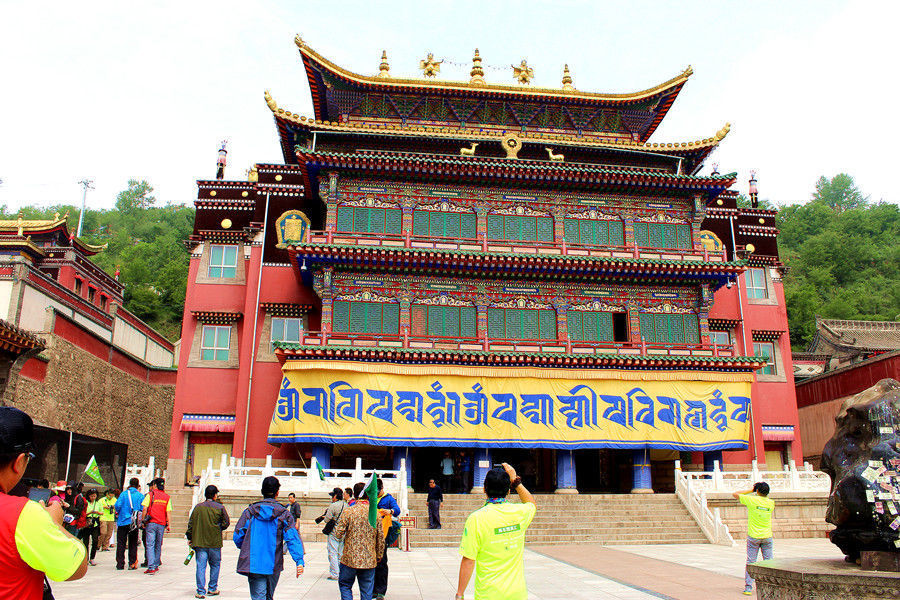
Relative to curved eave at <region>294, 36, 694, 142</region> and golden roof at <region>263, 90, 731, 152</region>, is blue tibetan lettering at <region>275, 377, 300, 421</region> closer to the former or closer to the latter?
golden roof at <region>263, 90, 731, 152</region>

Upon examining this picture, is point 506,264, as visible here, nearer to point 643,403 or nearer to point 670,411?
point 643,403

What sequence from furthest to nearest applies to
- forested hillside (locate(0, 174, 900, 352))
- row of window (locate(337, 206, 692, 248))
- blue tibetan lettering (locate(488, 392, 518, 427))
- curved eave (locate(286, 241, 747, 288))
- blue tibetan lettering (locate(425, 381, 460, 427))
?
forested hillside (locate(0, 174, 900, 352)) < row of window (locate(337, 206, 692, 248)) < curved eave (locate(286, 241, 747, 288)) < blue tibetan lettering (locate(488, 392, 518, 427)) < blue tibetan lettering (locate(425, 381, 460, 427))

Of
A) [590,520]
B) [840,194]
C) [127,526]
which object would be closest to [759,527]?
[590,520]

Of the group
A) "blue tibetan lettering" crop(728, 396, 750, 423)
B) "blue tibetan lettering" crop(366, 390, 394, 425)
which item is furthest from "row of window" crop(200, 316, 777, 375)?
"blue tibetan lettering" crop(366, 390, 394, 425)

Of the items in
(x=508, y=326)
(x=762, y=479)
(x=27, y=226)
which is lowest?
(x=762, y=479)

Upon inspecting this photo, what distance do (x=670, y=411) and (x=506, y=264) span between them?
8.09 m

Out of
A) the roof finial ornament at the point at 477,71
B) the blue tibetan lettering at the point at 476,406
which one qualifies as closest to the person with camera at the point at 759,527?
the blue tibetan lettering at the point at 476,406

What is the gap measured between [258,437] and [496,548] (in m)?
23.6

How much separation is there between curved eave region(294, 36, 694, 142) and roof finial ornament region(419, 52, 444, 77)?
7.83 ft

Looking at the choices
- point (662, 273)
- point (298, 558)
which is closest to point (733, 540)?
point (662, 273)

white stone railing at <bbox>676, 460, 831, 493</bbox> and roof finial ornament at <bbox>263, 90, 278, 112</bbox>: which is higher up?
roof finial ornament at <bbox>263, 90, 278, 112</bbox>

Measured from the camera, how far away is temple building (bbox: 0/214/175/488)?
2394cm

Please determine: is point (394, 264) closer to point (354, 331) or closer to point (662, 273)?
point (354, 331)

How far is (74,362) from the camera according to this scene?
28.6 meters
